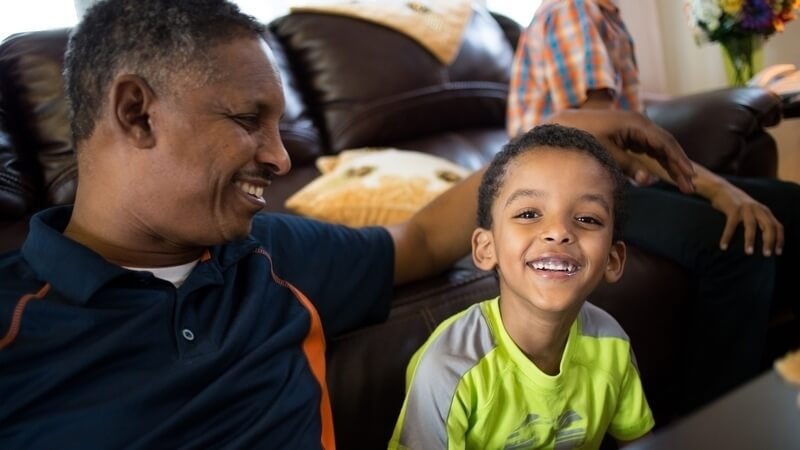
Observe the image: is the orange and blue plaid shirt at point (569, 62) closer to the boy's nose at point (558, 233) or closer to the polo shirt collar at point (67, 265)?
the boy's nose at point (558, 233)

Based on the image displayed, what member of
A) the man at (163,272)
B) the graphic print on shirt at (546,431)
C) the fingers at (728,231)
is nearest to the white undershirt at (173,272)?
the man at (163,272)

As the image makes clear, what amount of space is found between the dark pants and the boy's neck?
48 cm

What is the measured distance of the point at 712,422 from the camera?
537 mm

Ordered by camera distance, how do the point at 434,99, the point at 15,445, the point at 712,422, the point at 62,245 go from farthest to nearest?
the point at 434,99 → the point at 62,245 → the point at 15,445 → the point at 712,422

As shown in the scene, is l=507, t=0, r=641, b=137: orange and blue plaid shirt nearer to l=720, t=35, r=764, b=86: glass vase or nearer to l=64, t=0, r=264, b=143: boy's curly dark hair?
l=720, t=35, r=764, b=86: glass vase

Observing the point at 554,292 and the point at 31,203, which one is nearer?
the point at 554,292

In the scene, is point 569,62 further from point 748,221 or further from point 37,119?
point 37,119

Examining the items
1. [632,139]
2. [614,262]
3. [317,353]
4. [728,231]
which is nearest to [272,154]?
[317,353]

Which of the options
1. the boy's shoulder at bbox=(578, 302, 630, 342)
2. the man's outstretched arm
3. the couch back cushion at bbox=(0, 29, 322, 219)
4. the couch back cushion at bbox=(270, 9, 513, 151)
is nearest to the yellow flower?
the couch back cushion at bbox=(270, 9, 513, 151)

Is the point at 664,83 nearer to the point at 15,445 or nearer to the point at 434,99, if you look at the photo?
the point at 434,99

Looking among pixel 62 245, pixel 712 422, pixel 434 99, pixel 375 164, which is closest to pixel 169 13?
pixel 62 245

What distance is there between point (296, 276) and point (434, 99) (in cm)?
133

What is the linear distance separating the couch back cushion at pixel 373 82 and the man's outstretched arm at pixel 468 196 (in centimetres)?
94

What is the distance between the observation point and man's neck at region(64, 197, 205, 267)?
0.84 metres
